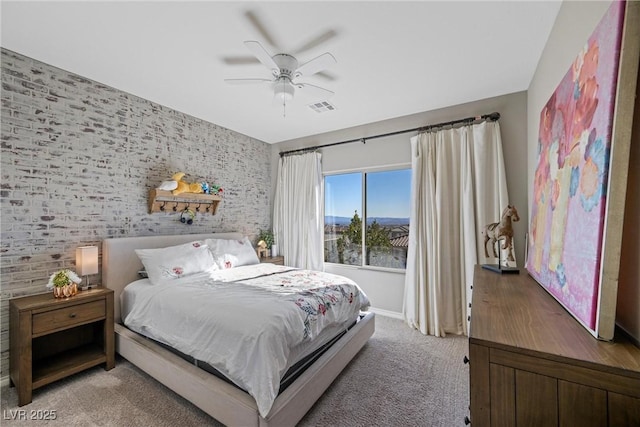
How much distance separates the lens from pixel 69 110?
8.23 ft

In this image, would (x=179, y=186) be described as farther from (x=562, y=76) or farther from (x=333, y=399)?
(x=562, y=76)

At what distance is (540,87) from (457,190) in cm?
124

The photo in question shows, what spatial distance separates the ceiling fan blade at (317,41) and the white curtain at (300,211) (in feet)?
7.13

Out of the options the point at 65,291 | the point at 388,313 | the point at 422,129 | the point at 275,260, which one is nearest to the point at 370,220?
the point at 388,313

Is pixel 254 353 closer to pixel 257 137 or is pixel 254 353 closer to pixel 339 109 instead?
pixel 339 109

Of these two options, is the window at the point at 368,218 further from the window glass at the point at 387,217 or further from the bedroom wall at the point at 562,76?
the bedroom wall at the point at 562,76

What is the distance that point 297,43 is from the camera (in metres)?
2.07

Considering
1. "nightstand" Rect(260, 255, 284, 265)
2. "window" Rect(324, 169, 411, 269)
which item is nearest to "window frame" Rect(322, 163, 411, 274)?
"window" Rect(324, 169, 411, 269)

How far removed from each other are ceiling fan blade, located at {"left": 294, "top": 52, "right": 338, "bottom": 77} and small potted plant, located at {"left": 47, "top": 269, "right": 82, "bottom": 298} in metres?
2.62

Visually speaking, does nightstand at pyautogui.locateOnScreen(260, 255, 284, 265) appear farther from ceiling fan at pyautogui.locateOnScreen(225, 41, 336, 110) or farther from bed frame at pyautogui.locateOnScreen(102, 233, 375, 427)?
ceiling fan at pyautogui.locateOnScreen(225, 41, 336, 110)

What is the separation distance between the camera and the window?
3.78m

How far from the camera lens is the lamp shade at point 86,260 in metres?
2.41

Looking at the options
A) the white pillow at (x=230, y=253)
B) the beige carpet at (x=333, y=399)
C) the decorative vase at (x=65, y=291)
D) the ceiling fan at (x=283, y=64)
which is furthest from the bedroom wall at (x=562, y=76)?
the decorative vase at (x=65, y=291)

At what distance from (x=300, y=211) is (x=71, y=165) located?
2.84 meters
